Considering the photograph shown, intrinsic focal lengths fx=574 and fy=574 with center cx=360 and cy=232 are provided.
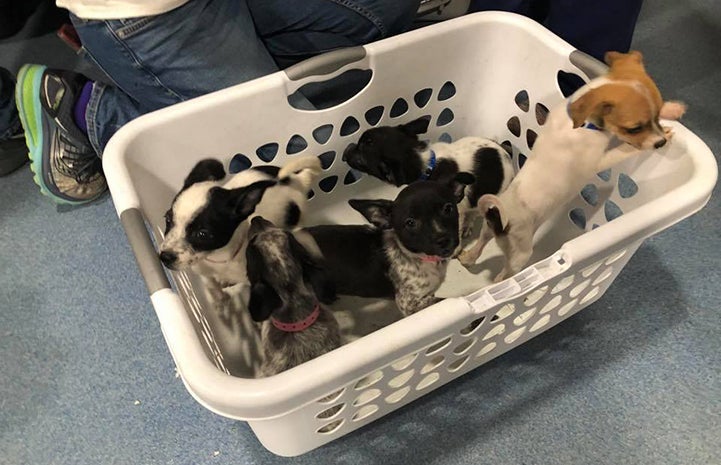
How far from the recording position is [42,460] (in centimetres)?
122

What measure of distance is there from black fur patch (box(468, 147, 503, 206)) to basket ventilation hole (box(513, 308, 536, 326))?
37 centimetres

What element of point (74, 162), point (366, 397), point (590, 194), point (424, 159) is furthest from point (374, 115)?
point (74, 162)

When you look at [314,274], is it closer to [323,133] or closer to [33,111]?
[323,133]

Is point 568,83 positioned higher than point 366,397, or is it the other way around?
point 568,83

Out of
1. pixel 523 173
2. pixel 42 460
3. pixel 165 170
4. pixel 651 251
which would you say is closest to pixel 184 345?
pixel 165 170

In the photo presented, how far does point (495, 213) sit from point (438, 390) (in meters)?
0.42

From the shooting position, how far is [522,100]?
150 centimetres

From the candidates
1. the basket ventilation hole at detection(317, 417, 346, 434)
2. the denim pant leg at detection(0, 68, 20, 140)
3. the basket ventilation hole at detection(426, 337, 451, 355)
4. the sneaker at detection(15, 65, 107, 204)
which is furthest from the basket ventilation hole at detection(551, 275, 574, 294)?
the denim pant leg at detection(0, 68, 20, 140)

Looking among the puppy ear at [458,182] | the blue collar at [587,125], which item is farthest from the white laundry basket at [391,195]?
the puppy ear at [458,182]

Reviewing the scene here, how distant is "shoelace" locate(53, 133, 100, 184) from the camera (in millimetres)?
1591

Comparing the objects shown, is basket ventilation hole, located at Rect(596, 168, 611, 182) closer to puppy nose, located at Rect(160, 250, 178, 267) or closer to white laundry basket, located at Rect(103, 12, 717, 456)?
white laundry basket, located at Rect(103, 12, 717, 456)

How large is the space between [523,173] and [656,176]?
268 millimetres

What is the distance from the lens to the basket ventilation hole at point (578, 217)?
4.94ft

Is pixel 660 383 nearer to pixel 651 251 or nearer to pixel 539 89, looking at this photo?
pixel 651 251
